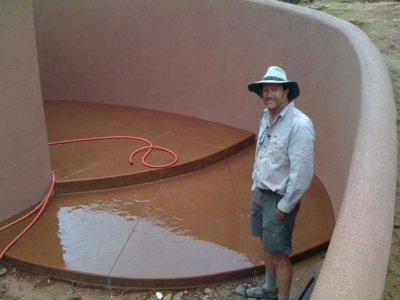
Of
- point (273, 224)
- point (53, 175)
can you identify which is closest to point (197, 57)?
point (53, 175)

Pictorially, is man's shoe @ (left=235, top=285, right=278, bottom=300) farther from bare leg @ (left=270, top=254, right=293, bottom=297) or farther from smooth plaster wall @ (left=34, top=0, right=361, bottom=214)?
smooth plaster wall @ (left=34, top=0, right=361, bottom=214)

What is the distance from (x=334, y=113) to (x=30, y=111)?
9.13ft

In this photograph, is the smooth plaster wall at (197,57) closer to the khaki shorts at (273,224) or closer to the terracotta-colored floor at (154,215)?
the terracotta-colored floor at (154,215)

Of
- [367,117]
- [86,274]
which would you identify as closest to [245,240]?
[86,274]

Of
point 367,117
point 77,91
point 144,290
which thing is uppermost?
point 367,117

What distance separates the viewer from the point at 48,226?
4066 mm

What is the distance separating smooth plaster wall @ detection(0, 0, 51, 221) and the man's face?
7.48 feet

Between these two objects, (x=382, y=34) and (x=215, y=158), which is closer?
(x=215, y=158)

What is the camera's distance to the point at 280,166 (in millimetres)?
2748

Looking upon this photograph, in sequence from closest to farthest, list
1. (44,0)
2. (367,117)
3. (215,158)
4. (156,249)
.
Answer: (367,117) < (156,249) < (215,158) < (44,0)

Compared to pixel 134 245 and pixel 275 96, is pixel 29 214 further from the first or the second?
pixel 275 96

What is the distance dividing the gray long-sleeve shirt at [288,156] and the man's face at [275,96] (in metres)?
0.04

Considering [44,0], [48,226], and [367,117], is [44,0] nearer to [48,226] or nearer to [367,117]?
[48,226]

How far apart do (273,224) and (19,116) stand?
2.45m
